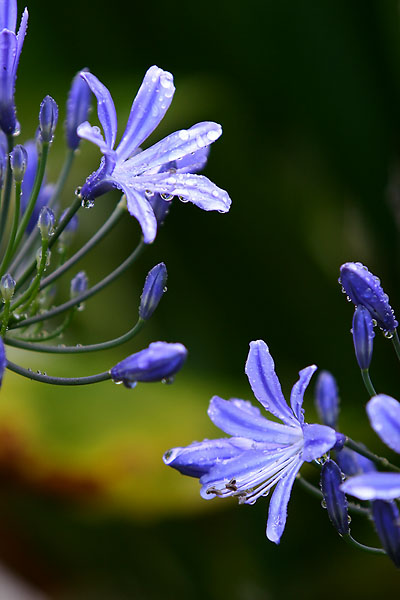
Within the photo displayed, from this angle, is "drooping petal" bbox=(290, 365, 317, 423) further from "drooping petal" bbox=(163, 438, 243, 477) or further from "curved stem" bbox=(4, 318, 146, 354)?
"curved stem" bbox=(4, 318, 146, 354)

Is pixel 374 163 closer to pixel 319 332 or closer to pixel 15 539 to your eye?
pixel 319 332

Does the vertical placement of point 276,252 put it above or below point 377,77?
below

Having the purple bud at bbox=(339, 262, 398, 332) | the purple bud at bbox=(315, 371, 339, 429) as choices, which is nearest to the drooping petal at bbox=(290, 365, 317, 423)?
the purple bud at bbox=(339, 262, 398, 332)

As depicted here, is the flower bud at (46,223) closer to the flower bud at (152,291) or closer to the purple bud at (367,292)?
the flower bud at (152,291)

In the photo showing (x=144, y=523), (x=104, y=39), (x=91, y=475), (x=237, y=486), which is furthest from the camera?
(x=104, y=39)

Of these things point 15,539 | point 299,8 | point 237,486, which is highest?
point 299,8

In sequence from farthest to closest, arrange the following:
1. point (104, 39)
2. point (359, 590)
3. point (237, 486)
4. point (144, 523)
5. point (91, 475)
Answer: point (104, 39) < point (359, 590) < point (144, 523) < point (91, 475) < point (237, 486)

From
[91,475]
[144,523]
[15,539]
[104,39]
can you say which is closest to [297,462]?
[91,475]
